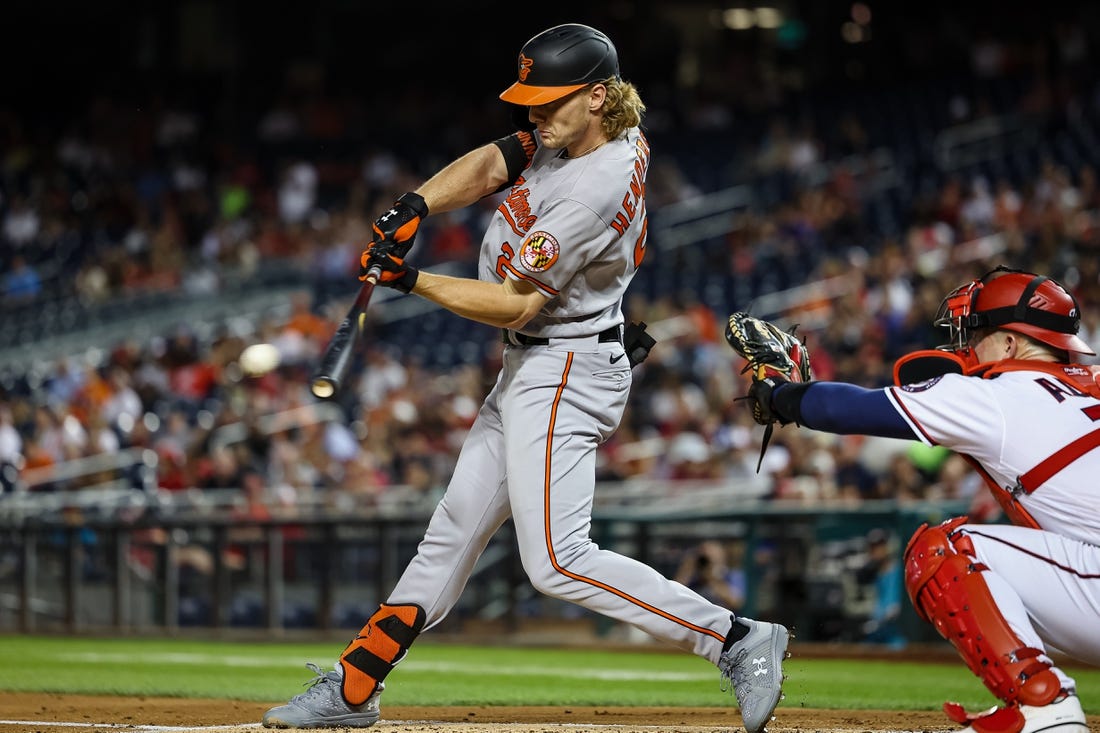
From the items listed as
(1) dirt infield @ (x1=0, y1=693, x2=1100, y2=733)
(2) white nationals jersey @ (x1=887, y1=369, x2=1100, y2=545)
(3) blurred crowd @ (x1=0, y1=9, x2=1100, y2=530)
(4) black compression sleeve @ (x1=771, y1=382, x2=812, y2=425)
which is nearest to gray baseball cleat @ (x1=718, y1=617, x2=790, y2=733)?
(1) dirt infield @ (x1=0, y1=693, x2=1100, y2=733)

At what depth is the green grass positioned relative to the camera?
5695 mm

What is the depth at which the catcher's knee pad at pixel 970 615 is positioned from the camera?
3.32 metres

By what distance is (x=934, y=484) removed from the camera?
9.16 meters

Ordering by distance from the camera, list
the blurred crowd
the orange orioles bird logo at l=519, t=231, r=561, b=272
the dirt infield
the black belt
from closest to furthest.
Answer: the orange orioles bird logo at l=519, t=231, r=561, b=272, the black belt, the dirt infield, the blurred crowd

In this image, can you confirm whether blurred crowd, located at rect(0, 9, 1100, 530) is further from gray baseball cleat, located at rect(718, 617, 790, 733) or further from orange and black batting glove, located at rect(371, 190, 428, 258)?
orange and black batting glove, located at rect(371, 190, 428, 258)

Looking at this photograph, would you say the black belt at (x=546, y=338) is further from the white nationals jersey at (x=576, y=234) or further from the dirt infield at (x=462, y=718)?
the dirt infield at (x=462, y=718)

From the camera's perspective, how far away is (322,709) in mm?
4051

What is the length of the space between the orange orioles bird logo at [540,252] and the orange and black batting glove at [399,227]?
30 centimetres

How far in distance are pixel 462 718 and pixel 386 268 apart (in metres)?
1.63

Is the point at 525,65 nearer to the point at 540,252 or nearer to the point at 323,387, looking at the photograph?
the point at 540,252

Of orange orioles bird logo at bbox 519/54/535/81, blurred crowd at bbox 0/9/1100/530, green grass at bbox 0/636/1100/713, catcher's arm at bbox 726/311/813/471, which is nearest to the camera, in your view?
catcher's arm at bbox 726/311/813/471

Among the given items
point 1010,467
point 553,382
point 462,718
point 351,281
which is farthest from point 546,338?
point 351,281

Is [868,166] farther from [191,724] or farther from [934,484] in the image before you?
[191,724]

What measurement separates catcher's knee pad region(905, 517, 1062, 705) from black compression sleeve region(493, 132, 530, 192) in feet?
5.06
